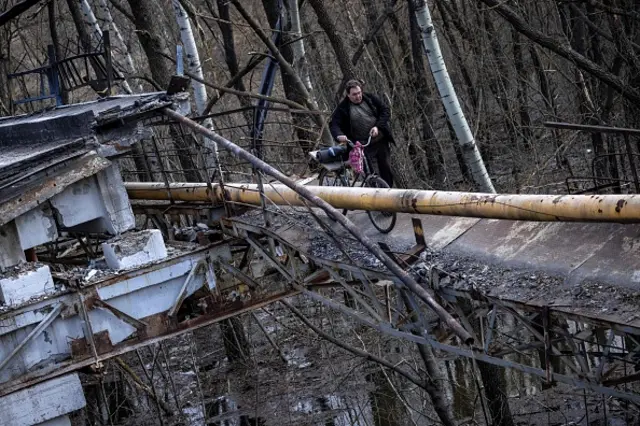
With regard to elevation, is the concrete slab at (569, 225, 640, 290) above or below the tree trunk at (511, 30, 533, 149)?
below

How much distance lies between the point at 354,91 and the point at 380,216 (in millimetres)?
1722

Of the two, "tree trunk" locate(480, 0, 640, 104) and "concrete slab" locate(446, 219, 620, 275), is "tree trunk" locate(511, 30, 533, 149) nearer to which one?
"tree trunk" locate(480, 0, 640, 104)

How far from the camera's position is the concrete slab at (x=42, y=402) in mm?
11570

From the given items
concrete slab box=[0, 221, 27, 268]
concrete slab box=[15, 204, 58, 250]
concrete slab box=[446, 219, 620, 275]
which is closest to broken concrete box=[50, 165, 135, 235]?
concrete slab box=[15, 204, 58, 250]

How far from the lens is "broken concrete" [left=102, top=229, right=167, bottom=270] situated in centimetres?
1264

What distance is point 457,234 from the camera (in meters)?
11.3

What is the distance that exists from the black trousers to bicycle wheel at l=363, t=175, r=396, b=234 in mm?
590

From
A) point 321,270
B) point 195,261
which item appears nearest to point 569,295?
point 321,270

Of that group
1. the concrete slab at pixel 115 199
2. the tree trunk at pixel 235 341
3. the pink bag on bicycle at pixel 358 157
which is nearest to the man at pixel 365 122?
the pink bag on bicycle at pixel 358 157

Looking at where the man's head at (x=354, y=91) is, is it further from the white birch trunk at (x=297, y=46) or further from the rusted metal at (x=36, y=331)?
A: the rusted metal at (x=36, y=331)

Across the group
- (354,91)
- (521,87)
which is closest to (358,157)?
(354,91)

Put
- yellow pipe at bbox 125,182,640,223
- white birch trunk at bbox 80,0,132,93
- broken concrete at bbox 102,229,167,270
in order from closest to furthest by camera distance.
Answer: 1. yellow pipe at bbox 125,182,640,223
2. broken concrete at bbox 102,229,167,270
3. white birch trunk at bbox 80,0,132,93

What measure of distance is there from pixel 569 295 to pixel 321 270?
14.2 ft

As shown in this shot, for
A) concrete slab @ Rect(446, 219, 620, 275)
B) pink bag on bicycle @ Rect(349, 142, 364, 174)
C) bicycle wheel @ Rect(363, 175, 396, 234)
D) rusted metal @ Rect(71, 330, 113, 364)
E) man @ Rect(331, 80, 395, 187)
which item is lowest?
rusted metal @ Rect(71, 330, 113, 364)
